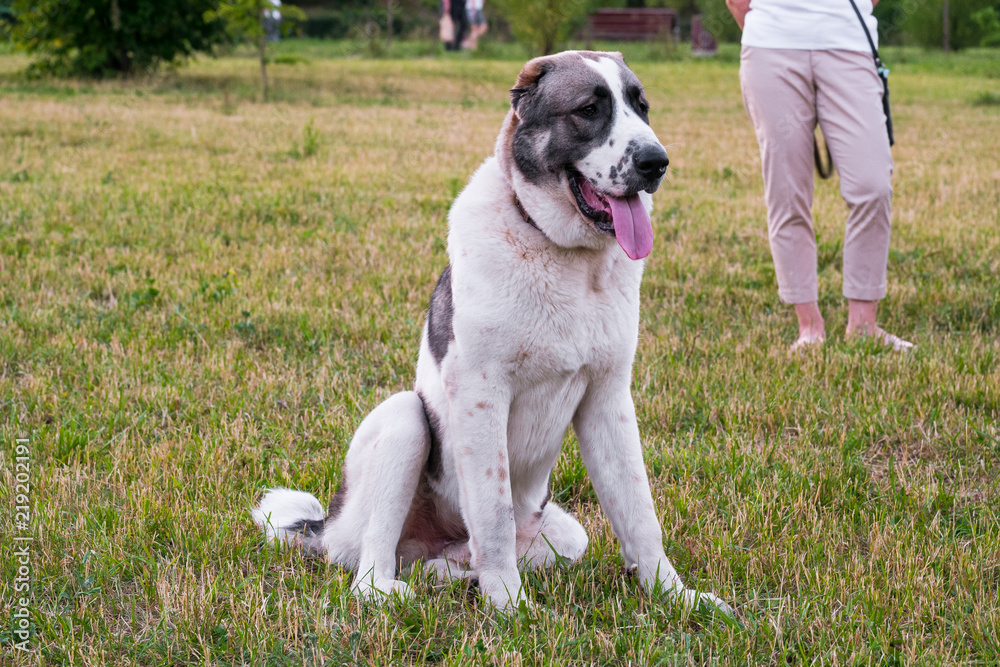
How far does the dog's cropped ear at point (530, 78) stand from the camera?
2566 mm

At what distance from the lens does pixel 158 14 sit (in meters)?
17.0

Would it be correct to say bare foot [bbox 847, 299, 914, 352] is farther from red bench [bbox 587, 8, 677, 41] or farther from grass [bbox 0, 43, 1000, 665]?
red bench [bbox 587, 8, 677, 41]

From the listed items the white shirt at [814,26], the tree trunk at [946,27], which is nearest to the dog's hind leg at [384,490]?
the white shirt at [814,26]

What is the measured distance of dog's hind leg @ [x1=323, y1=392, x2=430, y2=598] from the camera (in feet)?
8.36

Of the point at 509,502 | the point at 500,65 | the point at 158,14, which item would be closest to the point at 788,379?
the point at 509,502

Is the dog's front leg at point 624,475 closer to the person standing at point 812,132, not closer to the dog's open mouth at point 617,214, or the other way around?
the dog's open mouth at point 617,214

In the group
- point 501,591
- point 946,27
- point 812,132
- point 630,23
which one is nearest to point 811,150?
point 812,132

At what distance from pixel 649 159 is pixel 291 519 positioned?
152cm

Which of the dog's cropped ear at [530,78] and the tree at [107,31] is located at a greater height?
the tree at [107,31]

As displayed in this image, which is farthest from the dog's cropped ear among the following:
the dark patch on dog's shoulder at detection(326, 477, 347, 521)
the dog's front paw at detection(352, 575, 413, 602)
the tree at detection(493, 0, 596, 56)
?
the tree at detection(493, 0, 596, 56)

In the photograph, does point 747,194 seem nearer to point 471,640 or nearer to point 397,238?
point 397,238

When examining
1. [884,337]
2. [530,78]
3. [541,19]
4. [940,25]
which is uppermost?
[940,25]

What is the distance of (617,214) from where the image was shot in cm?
246

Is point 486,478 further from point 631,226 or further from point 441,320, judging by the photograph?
point 631,226
